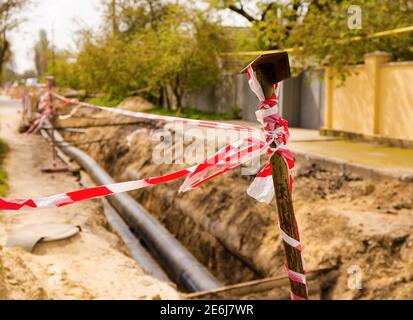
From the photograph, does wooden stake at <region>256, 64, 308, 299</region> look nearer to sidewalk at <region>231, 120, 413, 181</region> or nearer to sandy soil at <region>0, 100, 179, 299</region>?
sandy soil at <region>0, 100, 179, 299</region>

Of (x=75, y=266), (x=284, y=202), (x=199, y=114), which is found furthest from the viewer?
(x=199, y=114)

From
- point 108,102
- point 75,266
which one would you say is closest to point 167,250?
point 75,266

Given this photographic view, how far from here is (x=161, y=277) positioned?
7461 mm

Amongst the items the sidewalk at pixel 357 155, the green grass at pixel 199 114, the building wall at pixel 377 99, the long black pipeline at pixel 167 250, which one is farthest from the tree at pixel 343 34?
the green grass at pixel 199 114

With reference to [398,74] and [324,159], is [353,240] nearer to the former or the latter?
[324,159]

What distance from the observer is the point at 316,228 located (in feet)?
22.1

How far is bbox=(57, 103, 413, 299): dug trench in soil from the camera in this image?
5461mm

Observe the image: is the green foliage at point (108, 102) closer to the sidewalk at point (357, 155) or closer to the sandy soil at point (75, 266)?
the sidewalk at point (357, 155)

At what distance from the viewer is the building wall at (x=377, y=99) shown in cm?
1016

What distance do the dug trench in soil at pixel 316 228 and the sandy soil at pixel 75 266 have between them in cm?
177

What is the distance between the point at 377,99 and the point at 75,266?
25.6 feet

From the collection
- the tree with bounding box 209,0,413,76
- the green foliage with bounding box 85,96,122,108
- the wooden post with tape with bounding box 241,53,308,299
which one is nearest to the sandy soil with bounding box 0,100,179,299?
the wooden post with tape with bounding box 241,53,308,299

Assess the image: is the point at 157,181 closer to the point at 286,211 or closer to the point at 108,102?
the point at 286,211
